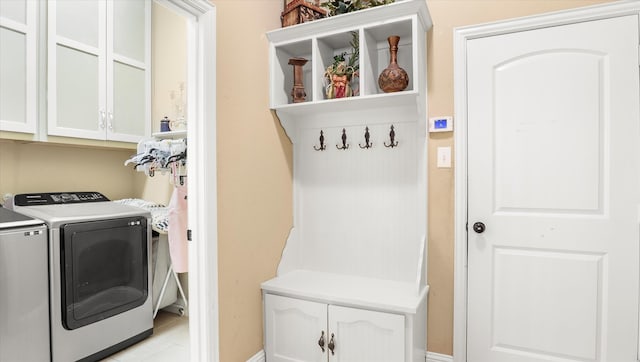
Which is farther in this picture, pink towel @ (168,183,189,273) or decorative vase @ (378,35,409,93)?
pink towel @ (168,183,189,273)

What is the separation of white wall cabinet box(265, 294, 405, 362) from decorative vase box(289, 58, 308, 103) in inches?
49.4

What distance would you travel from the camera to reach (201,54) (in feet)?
5.70

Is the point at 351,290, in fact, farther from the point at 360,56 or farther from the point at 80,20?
the point at 80,20

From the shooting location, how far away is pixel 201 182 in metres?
1.73

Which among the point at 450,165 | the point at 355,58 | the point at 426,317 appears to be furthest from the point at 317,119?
the point at 426,317

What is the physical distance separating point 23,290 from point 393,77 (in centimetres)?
230

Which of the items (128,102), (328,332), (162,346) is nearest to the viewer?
(328,332)

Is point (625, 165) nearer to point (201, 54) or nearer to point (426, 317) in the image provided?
point (426, 317)

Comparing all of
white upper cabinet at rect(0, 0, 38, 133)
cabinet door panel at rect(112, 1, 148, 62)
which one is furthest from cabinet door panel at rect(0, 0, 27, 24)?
cabinet door panel at rect(112, 1, 148, 62)

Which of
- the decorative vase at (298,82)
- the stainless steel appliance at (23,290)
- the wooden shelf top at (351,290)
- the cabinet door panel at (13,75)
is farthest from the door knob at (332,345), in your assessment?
the cabinet door panel at (13,75)

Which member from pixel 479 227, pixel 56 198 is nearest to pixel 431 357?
pixel 479 227

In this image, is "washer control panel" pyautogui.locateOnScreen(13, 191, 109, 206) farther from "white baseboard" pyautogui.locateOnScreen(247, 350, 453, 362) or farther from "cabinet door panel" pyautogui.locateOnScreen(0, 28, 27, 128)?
"white baseboard" pyautogui.locateOnScreen(247, 350, 453, 362)

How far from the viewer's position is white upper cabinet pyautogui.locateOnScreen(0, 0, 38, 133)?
2170mm

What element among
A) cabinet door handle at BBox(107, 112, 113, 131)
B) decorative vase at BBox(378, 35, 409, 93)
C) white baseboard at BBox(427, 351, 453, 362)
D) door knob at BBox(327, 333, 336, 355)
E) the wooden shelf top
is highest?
decorative vase at BBox(378, 35, 409, 93)
